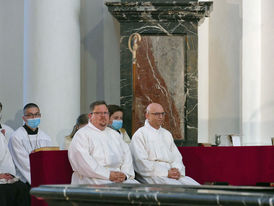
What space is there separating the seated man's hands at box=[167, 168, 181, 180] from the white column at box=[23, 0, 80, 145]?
2.88m

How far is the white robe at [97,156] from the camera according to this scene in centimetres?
648

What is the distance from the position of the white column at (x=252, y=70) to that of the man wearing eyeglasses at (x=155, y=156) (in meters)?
3.89

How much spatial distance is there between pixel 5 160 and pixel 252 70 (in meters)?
5.81

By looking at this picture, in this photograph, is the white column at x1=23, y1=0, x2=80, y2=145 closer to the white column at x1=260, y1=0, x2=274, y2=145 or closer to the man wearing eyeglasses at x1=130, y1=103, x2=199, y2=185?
the man wearing eyeglasses at x1=130, y1=103, x2=199, y2=185

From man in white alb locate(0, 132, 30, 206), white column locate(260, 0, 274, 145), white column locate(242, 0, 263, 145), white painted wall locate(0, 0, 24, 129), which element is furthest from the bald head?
white column locate(260, 0, 274, 145)

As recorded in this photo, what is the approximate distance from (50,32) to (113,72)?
191 cm

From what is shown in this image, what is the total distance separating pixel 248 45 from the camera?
37.6 feet

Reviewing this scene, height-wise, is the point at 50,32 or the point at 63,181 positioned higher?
the point at 50,32

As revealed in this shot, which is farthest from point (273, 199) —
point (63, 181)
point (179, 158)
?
point (179, 158)

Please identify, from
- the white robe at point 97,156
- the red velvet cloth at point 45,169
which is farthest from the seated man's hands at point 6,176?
the white robe at point 97,156

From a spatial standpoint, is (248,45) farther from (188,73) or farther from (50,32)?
(50,32)

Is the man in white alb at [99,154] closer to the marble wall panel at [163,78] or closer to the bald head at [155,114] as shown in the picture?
the bald head at [155,114]

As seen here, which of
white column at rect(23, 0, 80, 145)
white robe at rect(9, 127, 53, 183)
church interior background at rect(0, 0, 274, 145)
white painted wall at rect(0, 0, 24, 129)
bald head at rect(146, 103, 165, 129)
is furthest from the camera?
church interior background at rect(0, 0, 274, 145)

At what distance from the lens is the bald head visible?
7637mm
